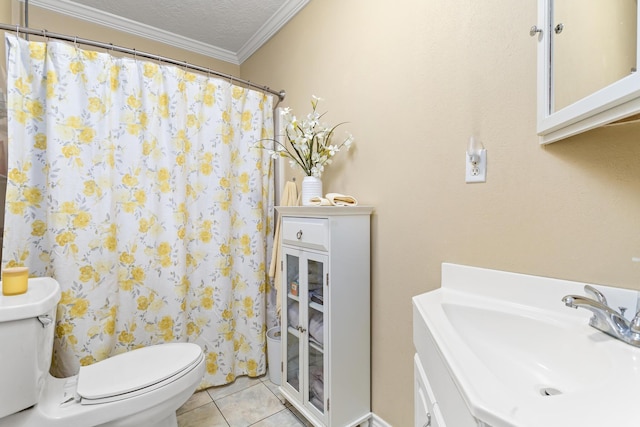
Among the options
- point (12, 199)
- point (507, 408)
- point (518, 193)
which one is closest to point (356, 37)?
point (518, 193)

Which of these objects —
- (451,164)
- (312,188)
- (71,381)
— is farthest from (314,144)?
(71,381)

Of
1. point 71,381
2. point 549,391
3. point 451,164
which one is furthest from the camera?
point 71,381

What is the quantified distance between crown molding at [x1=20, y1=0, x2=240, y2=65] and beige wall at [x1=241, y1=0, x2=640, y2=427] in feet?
3.97

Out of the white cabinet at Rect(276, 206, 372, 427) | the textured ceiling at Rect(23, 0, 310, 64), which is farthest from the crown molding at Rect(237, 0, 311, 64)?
the white cabinet at Rect(276, 206, 372, 427)

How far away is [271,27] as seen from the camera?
2.13 metres

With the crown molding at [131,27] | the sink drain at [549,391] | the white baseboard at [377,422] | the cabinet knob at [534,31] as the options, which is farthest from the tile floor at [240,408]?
the crown molding at [131,27]

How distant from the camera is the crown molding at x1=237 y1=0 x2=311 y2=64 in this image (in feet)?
6.25

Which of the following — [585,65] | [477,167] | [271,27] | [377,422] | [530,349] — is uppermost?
[271,27]

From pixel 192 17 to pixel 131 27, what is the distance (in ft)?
1.69

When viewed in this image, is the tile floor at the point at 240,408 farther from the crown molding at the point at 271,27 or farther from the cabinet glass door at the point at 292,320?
the crown molding at the point at 271,27

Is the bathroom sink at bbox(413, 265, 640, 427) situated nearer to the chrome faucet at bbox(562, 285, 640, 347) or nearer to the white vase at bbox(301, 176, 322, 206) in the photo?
the chrome faucet at bbox(562, 285, 640, 347)

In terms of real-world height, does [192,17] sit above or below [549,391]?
above

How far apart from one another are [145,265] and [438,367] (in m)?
1.59

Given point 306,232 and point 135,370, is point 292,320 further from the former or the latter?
point 135,370
